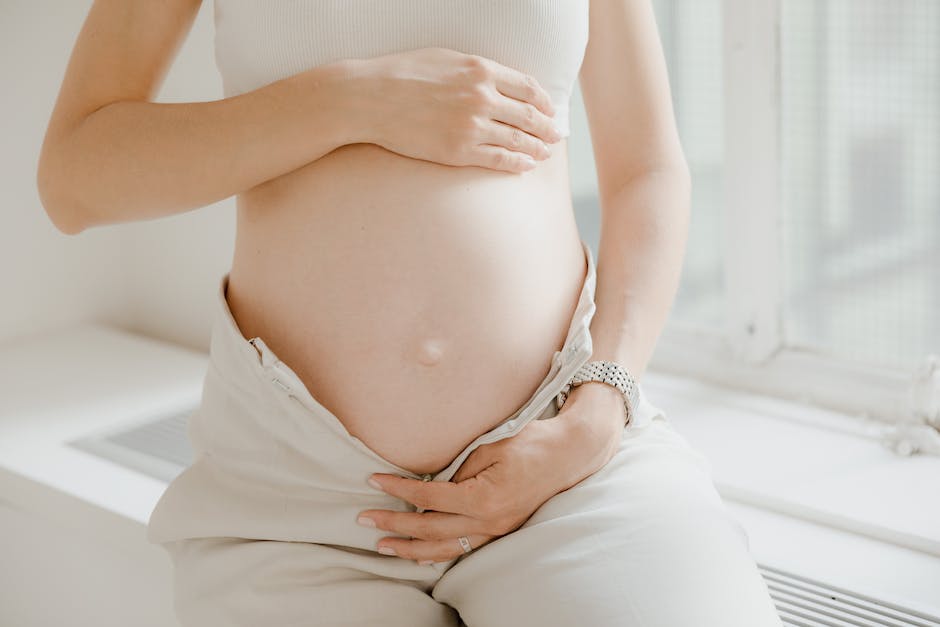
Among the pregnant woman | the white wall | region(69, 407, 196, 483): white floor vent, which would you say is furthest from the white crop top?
the white wall

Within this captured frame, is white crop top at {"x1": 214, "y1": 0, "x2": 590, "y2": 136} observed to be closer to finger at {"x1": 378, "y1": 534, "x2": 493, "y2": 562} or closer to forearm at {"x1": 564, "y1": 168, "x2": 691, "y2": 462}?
forearm at {"x1": 564, "y1": 168, "x2": 691, "y2": 462}

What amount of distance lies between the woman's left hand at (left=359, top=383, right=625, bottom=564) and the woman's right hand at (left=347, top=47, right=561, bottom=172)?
0.83 ft

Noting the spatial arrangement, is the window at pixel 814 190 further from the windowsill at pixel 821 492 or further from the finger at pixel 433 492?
the finger at pixel 433 492

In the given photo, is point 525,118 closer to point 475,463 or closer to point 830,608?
point 475,463

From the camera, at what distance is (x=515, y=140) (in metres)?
1.05

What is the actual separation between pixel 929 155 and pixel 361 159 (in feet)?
3.32

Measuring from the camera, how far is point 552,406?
108 cm

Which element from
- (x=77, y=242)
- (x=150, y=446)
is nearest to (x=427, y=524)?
(x=150, y=446)

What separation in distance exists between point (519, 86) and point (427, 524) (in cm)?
41

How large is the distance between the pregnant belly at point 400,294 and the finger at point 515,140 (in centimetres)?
3

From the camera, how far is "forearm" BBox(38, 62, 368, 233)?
98cm

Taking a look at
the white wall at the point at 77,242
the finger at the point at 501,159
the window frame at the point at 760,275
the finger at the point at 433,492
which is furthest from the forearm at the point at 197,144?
the white wall at the point at 77,242

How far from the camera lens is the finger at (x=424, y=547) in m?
1.01

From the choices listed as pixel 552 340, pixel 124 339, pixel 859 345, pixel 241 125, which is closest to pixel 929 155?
pixel 859 345
